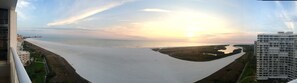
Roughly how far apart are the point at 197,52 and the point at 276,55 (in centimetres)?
146

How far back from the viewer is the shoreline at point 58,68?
13.6 ft

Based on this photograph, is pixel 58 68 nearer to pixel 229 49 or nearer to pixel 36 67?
pixel 36 67

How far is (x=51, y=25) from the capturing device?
166 inches

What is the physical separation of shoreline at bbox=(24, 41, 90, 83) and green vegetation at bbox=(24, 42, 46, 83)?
7 centimetres

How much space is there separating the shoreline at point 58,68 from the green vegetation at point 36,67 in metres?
0.07

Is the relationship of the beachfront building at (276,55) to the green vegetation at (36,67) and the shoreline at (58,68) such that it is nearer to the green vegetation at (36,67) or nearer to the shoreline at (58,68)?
the shoreline at (58,68)

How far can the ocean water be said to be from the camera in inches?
169

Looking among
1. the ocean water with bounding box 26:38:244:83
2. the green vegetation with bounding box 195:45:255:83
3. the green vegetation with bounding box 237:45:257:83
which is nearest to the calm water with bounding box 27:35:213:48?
the ocean water with bounding box 26:38:244:83

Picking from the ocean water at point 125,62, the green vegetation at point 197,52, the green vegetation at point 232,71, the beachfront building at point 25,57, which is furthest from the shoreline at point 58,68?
the green vegetation at point 232,71

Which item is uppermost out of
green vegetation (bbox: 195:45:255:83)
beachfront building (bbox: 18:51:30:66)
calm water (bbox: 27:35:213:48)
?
calm water (bbox: 27:35:213:48)

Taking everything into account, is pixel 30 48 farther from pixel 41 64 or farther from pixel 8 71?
pixel 8 71

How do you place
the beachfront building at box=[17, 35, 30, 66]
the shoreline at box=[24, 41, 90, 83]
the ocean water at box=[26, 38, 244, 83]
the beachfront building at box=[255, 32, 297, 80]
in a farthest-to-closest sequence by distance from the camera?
the beachfront building at box=[255, 32, 297, 80]
the ocean water at box=[26, 38, 244, 83]
the shoreline at box=[24, 41, 90, 83]
the beachfront building at box=[17, 35, 30, 66]

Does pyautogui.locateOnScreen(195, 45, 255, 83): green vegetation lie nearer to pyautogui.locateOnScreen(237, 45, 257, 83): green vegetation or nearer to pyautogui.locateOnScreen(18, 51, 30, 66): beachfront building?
pyautogui.locateOnScreen(237, 45, 257, 83): green vegetation

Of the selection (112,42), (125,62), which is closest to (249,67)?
(125,62)
